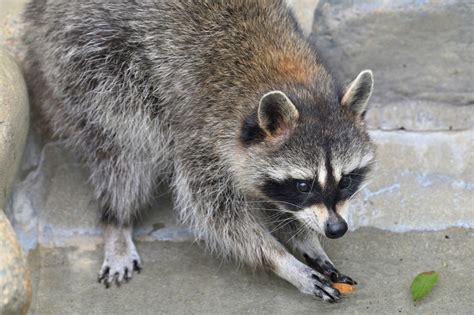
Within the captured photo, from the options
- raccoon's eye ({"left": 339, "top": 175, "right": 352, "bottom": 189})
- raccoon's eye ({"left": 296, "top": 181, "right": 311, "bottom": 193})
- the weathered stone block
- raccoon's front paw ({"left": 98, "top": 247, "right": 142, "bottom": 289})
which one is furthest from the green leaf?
raccoon's front paw ({"left": 98, "top": 247, "right": 142, "bottom": 289})

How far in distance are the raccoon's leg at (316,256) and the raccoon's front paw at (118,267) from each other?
32.7 inches

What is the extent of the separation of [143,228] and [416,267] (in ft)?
4.88

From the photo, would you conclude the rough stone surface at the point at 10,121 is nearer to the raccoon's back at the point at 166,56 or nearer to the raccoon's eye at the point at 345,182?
the raccoon's back at the point at 166,56

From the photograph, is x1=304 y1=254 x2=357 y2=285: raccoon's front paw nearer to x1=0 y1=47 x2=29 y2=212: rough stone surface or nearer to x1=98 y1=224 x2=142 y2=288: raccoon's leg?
x1=98 y1=224 x2=142 y2=288: raccoon's leg

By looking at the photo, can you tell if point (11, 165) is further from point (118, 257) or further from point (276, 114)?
point (276, 114)

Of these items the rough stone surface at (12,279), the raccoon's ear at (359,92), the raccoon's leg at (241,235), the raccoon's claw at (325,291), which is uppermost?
the rough stone surface at (12,279)

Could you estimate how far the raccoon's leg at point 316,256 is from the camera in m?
3.91

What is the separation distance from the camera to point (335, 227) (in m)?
3.46

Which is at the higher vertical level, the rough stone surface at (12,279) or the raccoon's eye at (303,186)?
the rough stone surface at (12,279)

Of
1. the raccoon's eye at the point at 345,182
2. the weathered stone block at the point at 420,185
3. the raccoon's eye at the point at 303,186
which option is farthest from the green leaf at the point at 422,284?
the raccoon's eye at the point at 303,186

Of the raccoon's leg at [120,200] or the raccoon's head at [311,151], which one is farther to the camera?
the raccoon's leg at [120,200]

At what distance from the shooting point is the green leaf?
147 inches

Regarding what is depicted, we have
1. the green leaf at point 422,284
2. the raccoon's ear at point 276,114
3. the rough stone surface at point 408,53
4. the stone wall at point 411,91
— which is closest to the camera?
the raccoon's ear at point 276,114

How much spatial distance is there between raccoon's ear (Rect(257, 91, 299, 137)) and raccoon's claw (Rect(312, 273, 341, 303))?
743 millimetres
